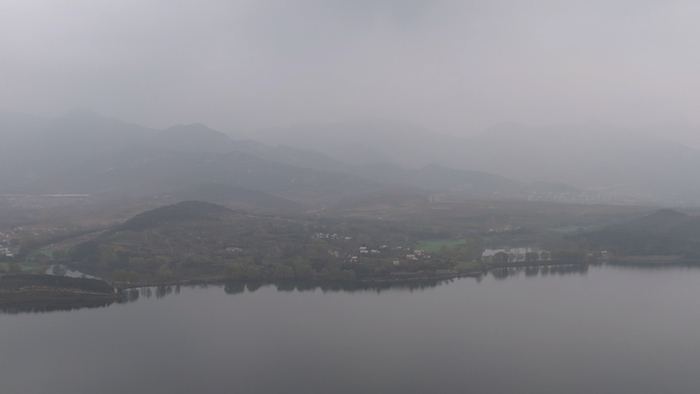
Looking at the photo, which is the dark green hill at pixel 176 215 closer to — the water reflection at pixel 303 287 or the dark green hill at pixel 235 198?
the dark green hill at pixel 235 198

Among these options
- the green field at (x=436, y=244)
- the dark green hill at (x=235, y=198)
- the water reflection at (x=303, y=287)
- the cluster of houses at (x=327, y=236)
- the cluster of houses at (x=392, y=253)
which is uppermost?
the dark green hill at (x=235, y=198)

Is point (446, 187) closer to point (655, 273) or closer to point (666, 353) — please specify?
point (655, 273)

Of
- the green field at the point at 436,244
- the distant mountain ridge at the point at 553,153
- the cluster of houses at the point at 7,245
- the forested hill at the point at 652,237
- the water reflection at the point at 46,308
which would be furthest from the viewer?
the distant mountain ridge at the point at 553,153

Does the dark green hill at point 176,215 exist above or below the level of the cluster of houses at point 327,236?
above

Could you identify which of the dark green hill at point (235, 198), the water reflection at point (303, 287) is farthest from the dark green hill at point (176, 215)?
the water reflection at point (303, 287)

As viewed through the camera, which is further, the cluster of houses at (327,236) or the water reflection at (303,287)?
the cluster of houses at (327,236)

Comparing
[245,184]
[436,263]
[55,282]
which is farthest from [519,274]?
[245,184]

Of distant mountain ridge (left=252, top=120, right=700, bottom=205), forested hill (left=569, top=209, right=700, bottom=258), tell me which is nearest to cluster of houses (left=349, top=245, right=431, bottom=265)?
forested hill (left=569, top=209, right=700, bottom=258)

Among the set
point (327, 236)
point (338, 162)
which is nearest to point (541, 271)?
point (327, 236)

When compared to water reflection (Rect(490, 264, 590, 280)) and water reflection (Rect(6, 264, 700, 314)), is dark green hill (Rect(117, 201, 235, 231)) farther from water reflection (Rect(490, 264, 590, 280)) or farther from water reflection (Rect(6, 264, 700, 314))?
water reflection (Rect(490, 264, 590, 280))
